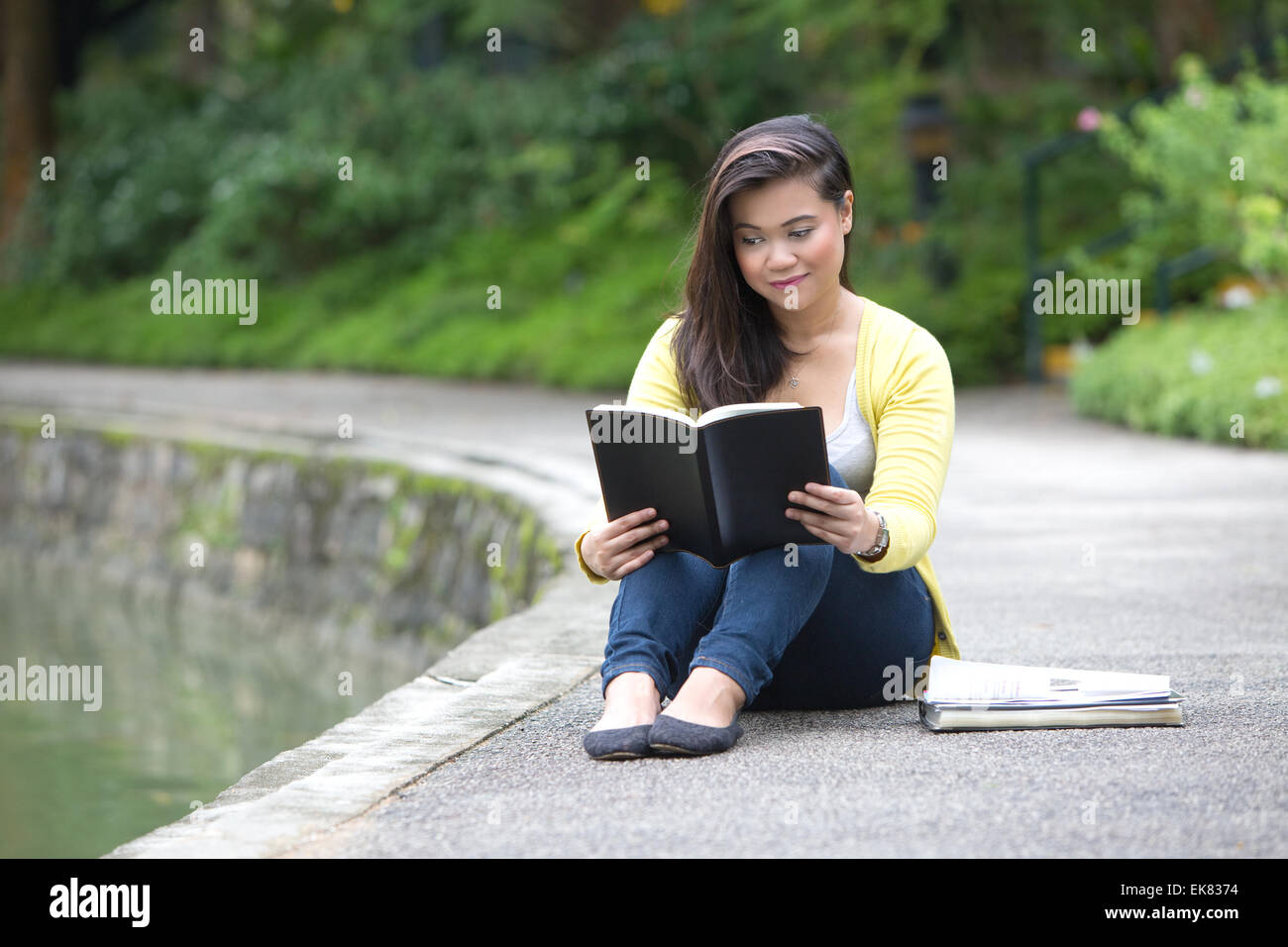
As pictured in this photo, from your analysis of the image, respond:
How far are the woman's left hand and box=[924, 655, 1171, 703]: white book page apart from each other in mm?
392

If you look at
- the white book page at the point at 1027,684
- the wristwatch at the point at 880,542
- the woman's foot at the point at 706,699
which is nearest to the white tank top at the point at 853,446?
the wristwatch at the point at 880,542

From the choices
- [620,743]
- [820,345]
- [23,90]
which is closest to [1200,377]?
[820,345]

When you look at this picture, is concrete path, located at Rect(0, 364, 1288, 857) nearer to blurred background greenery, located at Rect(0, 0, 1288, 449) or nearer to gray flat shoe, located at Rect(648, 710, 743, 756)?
gray flat shoe, located at Rect(648, 710, 743, 756)

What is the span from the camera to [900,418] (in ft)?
11.2

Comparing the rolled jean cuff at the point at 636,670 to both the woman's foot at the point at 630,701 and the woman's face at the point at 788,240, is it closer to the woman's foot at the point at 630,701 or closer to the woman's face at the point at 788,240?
the woman's foot at the point at 630,701

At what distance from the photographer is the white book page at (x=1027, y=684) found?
3.35 metres

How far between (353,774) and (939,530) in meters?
3.62

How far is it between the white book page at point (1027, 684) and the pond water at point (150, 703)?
2.91m

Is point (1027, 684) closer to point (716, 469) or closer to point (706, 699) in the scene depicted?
point (706, 699)

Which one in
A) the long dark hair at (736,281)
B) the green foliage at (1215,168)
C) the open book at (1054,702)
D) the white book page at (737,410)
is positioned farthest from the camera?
the green foliage at (1215,168)

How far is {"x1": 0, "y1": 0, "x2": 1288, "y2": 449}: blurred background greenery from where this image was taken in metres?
10.3

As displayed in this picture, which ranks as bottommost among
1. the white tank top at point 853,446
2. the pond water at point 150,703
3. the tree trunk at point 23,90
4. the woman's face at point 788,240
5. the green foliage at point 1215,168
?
the pond water at point 150,703

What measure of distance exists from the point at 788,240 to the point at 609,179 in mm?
11716
